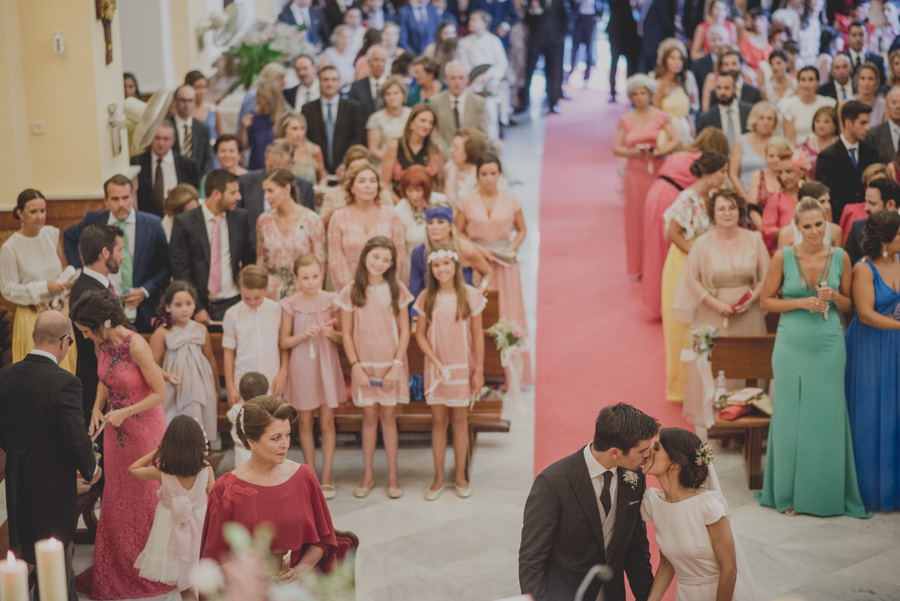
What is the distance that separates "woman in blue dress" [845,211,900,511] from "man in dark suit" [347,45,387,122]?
574 centimetres

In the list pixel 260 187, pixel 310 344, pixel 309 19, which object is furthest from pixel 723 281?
pixel 309 19

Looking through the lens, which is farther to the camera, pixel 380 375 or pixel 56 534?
pixel 380 375

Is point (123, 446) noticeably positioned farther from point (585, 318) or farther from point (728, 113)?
point (728, 113)

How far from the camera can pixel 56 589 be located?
1812mm

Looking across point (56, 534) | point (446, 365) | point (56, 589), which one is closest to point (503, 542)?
point (446, 365)

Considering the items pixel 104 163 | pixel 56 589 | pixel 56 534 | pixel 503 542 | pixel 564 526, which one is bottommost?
pixel 503 542

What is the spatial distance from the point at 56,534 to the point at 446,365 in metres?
2.44

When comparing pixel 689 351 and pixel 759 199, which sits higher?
pixel 759 199

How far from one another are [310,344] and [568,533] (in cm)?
286

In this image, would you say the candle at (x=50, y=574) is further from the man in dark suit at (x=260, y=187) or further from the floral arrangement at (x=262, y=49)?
the floral arrangement at (x=262, y=49)

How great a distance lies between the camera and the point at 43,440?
459cm

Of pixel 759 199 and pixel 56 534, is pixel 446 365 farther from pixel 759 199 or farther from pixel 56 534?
pixel 759 199

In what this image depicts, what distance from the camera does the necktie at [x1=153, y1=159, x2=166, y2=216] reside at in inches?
328

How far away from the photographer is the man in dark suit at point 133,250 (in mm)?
6832
